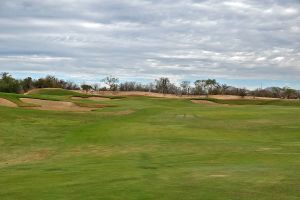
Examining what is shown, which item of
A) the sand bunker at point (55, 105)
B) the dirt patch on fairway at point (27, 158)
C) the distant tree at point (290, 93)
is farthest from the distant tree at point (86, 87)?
the dirt patch on fairway at point (27, 158)

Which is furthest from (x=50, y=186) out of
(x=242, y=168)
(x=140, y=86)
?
(x=140, y=86)

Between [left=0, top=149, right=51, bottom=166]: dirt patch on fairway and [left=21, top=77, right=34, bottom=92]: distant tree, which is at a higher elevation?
[left=21, top=77, right=34, bottom=92]: distant tree

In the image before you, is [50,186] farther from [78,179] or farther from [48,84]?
[48,84]

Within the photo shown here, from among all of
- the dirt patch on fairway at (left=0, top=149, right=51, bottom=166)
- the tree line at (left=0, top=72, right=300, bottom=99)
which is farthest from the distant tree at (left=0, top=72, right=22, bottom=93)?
the dirt patch on fairway at (left=0, top=149, right=51, bottom=166)

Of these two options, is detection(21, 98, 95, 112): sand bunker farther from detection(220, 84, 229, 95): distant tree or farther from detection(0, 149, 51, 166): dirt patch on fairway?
detection(220, 84, 229, 95): distant tree

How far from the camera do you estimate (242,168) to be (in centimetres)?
1457

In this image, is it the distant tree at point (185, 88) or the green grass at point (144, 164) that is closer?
the green grass at point (144, 164)

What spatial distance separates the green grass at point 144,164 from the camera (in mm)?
10922

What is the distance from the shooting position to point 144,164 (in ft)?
55.3

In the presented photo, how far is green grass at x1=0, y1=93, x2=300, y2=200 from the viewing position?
10922mm

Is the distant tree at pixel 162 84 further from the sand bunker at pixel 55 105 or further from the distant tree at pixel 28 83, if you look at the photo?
the sand bunker at pixel 55 105

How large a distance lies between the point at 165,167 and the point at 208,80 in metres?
149

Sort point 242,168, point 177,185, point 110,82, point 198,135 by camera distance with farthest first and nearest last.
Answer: point 110,82
point 198,135
point 242,168
point 177,185

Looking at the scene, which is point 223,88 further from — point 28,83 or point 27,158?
point 27,158
